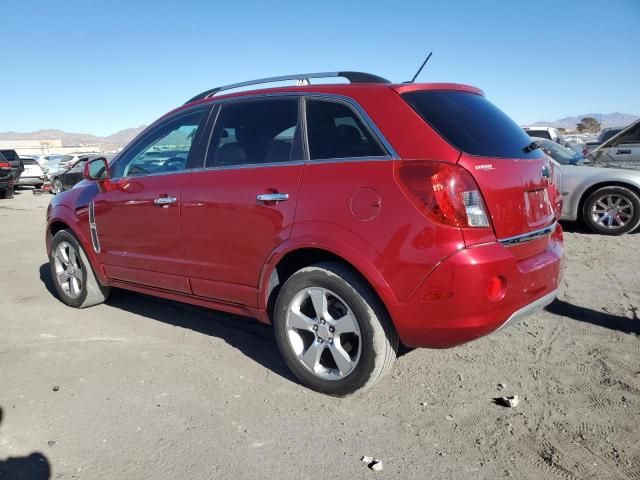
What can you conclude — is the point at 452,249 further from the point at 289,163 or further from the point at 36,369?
the point at 36,369

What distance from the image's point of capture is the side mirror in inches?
174

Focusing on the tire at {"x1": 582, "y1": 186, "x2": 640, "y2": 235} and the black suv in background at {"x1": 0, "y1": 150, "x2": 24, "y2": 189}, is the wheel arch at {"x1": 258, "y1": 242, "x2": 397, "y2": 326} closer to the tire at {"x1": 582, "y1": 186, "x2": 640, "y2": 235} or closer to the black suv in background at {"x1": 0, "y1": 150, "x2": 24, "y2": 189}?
the tire at {"x1": 582, "y1": 186, "x2": 640, "y2": 235}

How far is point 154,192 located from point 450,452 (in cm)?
275

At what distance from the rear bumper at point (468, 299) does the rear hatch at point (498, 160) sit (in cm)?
18

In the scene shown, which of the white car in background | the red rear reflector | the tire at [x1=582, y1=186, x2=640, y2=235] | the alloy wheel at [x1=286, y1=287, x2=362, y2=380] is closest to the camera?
the red rear reflector

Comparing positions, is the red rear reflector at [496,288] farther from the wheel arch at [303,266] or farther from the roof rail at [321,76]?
the roof rail at [321,76]

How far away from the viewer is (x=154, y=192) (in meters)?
3.94

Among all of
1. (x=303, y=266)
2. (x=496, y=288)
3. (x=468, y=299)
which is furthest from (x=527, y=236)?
(x=303, y=266)

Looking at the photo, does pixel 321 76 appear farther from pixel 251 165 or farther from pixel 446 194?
pixel 446 194

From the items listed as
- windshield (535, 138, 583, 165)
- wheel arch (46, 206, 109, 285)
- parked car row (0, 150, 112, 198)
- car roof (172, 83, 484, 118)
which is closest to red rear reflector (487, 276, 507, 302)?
car roof (172, 83, 484, 118)

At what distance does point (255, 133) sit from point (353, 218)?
113cm

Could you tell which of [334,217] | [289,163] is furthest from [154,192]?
[334,217]

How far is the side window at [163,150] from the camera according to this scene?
392 cm

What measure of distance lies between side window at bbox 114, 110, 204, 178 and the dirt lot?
135 centimetres
